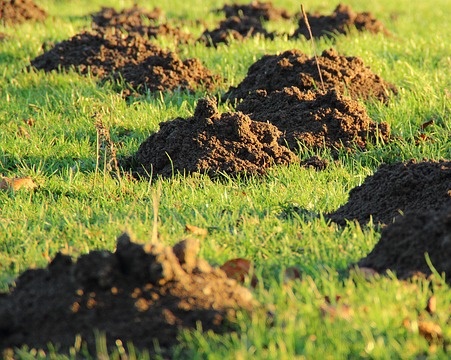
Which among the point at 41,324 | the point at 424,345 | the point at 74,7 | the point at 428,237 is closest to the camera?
the point at 424,345

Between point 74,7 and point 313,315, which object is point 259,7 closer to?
point 74,7

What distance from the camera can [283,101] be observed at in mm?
7492

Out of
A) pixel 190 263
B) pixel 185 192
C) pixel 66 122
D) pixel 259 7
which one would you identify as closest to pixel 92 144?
pixel 66 122

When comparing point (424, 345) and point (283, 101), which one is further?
point (283, 101)

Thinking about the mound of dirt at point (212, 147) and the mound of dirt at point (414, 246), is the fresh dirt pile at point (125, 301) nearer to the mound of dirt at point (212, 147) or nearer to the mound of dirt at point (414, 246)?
the mound of dirt at point (414, 246)

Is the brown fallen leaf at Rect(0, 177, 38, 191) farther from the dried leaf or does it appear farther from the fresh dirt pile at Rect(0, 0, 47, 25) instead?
the fresh dirt pile at Rect(0, 0, 47, 25)

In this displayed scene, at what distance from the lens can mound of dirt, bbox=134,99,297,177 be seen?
6.43m

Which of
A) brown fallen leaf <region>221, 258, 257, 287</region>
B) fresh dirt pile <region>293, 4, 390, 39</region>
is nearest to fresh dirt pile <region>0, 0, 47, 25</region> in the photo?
fresh dirt pile <region>293, 4, 390, 39</region>

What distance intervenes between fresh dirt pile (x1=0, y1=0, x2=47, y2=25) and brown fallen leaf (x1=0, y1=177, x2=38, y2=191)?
22.2 ft

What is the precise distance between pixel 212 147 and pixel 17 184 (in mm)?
1485

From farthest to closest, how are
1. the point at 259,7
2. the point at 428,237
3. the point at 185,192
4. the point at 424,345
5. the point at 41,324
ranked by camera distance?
the point at 259,7 < the point at 185,192 < the point at 428,237 < the point at 41,324 < the point at 424,345

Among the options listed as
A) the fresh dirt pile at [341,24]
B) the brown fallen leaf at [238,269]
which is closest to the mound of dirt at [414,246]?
the brown fallen leaf at [238,269]

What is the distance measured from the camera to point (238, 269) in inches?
164

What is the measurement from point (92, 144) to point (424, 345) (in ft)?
14.2
